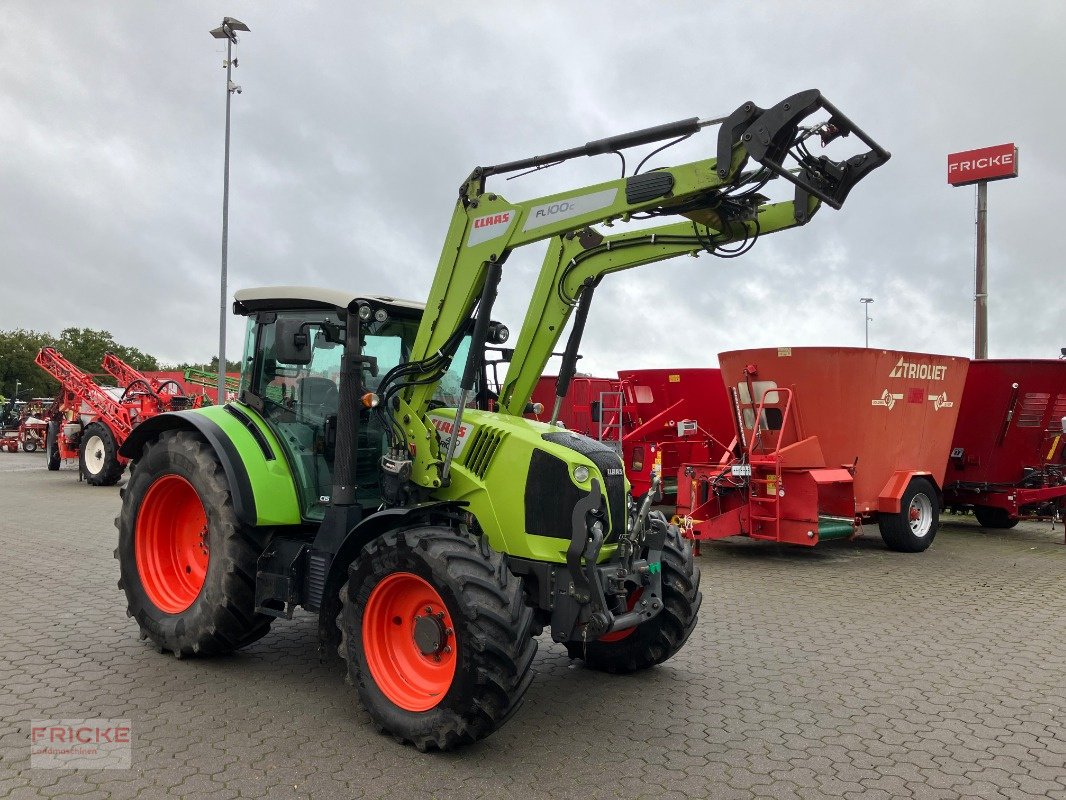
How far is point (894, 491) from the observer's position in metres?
10.3

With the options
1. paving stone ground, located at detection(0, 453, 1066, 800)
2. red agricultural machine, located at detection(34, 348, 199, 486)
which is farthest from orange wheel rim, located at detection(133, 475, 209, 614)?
red agricultural machine, located at detection(34, 348, 199, 486)

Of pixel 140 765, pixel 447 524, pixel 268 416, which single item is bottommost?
pixel 140 765

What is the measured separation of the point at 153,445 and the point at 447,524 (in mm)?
2451

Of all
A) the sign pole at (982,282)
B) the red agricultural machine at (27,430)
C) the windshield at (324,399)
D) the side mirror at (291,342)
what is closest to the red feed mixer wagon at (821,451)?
the windshield at (324,399)

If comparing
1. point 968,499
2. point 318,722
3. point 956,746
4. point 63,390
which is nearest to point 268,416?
point 318,722

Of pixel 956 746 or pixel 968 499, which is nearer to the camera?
pixel 956 746

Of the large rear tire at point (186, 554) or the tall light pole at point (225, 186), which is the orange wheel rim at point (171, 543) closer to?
the large rear tire at point (186, 554)

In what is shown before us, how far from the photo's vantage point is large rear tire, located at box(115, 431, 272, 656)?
504 centimetres

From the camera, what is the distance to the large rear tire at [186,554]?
504cm

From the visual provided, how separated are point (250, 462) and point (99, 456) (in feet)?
47.9

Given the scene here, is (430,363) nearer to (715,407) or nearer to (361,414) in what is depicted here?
(361,414)

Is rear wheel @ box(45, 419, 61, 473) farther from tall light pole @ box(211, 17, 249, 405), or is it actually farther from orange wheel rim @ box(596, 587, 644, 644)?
orange wheel rim @ box(596, 587, 644, 644)

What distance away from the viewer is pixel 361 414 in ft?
16.7

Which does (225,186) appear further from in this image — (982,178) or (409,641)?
(982,178)
